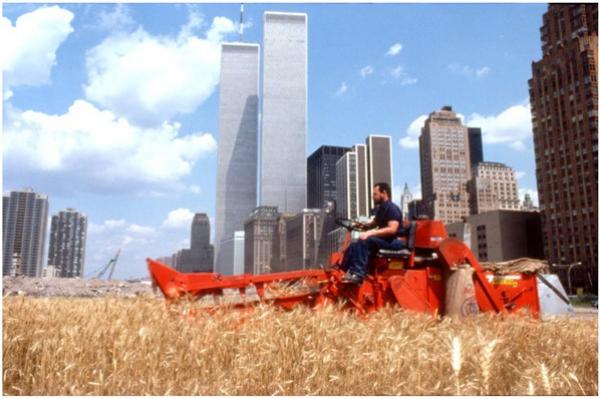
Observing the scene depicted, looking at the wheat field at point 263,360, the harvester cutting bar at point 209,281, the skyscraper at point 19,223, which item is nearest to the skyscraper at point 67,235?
the skyscraper at point 19,223

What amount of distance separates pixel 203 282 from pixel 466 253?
460 centimetres

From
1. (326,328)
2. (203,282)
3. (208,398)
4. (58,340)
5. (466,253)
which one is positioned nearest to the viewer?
(208,398)

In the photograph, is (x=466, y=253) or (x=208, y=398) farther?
(x=466, y=253)

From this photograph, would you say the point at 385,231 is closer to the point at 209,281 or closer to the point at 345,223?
the point at 345,223

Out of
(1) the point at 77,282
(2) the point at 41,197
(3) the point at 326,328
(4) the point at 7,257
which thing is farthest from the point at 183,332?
(1) the point at 77,282

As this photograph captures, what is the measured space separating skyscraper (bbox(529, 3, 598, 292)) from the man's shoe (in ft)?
297

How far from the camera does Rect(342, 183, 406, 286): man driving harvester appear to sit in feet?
24.6

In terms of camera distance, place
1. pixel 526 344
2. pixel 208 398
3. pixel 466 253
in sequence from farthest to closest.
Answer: pixel 466 253, pixel 526 344, pixel 208 398

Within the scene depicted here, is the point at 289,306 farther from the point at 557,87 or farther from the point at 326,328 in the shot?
the point at 557,87

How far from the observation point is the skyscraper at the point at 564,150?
8988 centimetres

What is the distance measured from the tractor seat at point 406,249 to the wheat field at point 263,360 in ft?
8.36

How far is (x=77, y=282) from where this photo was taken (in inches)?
1658

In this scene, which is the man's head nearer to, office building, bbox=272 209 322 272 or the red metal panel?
the red metal panel

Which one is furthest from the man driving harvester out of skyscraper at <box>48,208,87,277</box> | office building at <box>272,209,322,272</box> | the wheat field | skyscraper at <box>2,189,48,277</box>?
office building at <box>272,209,322,272</box>
